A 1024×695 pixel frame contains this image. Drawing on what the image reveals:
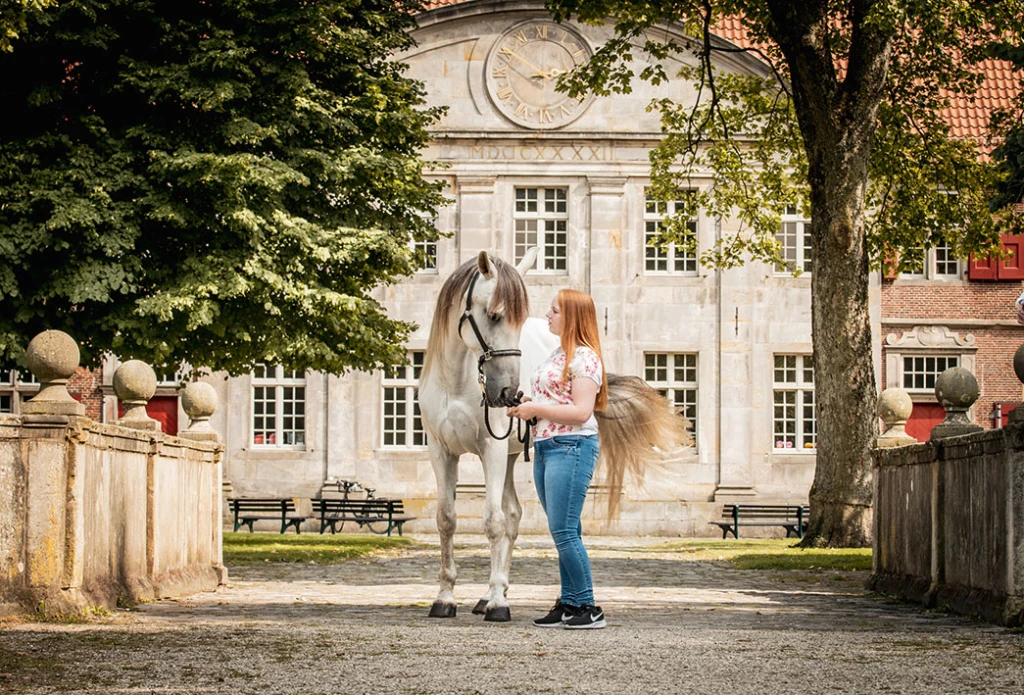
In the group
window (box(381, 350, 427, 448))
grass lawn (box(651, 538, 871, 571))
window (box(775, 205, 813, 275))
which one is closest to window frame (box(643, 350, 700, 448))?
window (box(775, 205, 813, 275))

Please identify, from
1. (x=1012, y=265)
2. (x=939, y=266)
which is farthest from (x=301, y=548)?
(x=1012, y=265)

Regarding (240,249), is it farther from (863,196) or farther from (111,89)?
(863,196)

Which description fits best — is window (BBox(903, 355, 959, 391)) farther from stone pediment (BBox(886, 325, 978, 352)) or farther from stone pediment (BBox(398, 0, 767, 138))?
stone pediment (BBox(398, 0, 767, 138))

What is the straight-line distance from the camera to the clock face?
3406cm

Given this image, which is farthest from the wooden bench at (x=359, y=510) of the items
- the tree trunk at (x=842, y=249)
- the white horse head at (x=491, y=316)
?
the white horse head at (x=491, y=316)

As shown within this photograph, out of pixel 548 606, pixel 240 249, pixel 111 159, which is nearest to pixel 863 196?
pixel 240 249

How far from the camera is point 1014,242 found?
1350 inches

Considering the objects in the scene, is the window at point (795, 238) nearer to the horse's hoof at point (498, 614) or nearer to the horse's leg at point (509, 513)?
the horse's leg at point (509, 513)

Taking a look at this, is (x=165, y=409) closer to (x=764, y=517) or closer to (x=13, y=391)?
(x=13, y=391)

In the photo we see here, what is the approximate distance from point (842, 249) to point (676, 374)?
44.5ft

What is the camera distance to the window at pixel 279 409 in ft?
112

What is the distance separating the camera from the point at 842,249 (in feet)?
67.7

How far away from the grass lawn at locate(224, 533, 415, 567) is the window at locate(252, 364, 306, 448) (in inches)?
280

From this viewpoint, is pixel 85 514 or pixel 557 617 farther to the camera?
pixel 85 514
